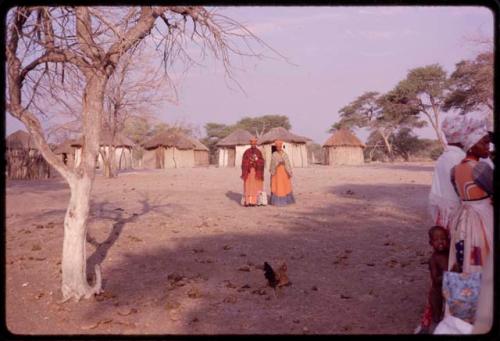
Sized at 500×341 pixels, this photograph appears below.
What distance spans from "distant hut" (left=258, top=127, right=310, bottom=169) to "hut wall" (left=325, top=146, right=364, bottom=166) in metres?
4.05

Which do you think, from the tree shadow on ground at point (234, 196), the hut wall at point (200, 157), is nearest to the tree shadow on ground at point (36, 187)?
the tree shadow on ground at point (234, 196)

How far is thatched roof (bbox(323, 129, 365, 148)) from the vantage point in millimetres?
45250

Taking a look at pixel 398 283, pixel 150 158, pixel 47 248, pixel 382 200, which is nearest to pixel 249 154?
pixel 382 200

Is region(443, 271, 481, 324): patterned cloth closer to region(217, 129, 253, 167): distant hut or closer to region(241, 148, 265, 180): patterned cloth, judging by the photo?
region(241, 148, 265, 180): patterned cloth

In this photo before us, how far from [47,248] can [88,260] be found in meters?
1.12

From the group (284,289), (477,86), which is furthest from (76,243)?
(477,86)

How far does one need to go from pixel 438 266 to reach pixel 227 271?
2.85 metres

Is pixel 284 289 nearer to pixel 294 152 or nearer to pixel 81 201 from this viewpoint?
pixel 81 201

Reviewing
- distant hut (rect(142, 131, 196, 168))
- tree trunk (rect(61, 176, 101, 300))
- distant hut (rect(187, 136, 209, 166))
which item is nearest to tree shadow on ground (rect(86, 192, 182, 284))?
tree trunk (rect(61, 176, 101, 300))

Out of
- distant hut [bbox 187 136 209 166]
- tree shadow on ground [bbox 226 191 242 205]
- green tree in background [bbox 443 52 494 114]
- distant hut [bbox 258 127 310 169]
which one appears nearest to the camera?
tree shadow on ground [bbox 226 191 242 205]

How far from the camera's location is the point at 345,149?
45.6 m

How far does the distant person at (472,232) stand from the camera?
3.31m

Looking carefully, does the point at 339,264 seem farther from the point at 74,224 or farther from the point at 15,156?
the point at 15,156

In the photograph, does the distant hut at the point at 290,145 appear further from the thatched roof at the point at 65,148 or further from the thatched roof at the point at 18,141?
the thatched roof at the point at 18,141
